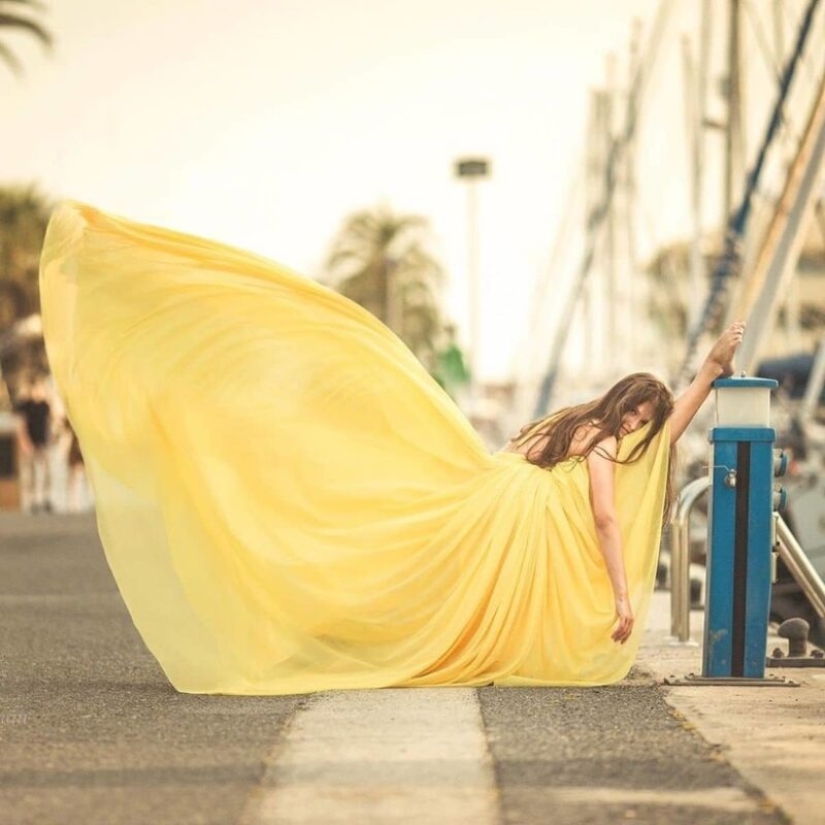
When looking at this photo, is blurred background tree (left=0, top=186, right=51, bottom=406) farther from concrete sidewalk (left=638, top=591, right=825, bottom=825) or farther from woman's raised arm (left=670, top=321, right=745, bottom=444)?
woman's raised arm (left=670, top=321, right=745, bottom=444)

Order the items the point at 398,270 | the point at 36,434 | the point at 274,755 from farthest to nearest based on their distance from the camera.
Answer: the point at 398,270 < the point at 36,434 < the point at 274,755

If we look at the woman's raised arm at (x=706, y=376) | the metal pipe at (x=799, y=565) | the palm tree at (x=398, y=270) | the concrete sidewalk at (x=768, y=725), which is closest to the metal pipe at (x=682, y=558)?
the concrete sidewalk at (x=768, y=725)

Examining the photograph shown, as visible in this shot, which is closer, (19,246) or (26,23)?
(26,23)

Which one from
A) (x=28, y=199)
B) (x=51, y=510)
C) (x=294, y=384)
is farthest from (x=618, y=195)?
(x=28, y=199)

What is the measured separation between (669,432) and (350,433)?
4.41 feet

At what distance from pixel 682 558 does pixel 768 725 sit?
2.80 m

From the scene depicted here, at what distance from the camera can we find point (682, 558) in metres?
9.93

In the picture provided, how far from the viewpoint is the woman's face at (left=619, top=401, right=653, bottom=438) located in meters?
8.52

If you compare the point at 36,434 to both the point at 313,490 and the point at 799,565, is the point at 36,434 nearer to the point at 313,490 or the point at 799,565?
the point at 313,490

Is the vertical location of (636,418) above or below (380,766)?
above

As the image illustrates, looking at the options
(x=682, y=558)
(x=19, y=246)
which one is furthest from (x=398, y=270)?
(x=682, y=558)

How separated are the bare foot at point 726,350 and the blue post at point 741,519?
123mm

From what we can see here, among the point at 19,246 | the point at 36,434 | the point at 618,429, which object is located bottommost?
the point at 36,434

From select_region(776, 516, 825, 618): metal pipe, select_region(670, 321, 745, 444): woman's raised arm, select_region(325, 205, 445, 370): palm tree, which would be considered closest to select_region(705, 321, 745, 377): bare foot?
select_region(670, 321, 745, 444): woman's raised arm
